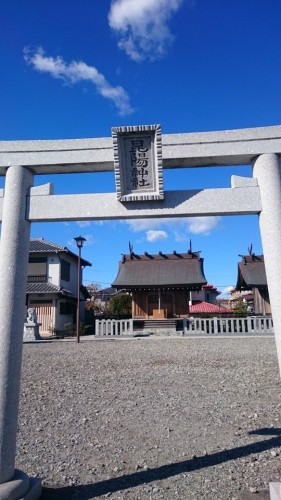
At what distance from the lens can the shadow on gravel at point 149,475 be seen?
138 inches

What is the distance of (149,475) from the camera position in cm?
383

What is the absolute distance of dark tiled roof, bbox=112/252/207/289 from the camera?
23406mm

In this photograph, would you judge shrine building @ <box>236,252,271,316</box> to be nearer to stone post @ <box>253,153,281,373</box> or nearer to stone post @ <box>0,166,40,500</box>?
stone post @ <box>253,153,281,373</box>

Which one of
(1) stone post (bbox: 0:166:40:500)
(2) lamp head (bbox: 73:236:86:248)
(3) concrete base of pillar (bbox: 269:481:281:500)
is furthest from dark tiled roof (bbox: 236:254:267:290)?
(1) stone post (bbox: 0:166:40:500)

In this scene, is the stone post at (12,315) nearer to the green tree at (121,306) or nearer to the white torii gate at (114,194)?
the white torii gate at (114,194)

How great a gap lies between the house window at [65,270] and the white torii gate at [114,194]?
23.3 metres

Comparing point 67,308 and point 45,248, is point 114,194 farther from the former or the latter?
point 67,308

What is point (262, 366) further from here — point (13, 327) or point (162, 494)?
point (13, 327)

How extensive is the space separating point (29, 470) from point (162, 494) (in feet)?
5.05

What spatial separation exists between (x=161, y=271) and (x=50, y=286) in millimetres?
7727

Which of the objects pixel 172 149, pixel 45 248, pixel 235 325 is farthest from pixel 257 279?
pixel 172 149

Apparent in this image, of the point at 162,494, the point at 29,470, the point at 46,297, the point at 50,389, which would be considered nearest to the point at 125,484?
the point at 162,494

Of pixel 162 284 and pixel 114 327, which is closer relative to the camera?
pixel 114 327

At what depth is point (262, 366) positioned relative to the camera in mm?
Answer: 9617
